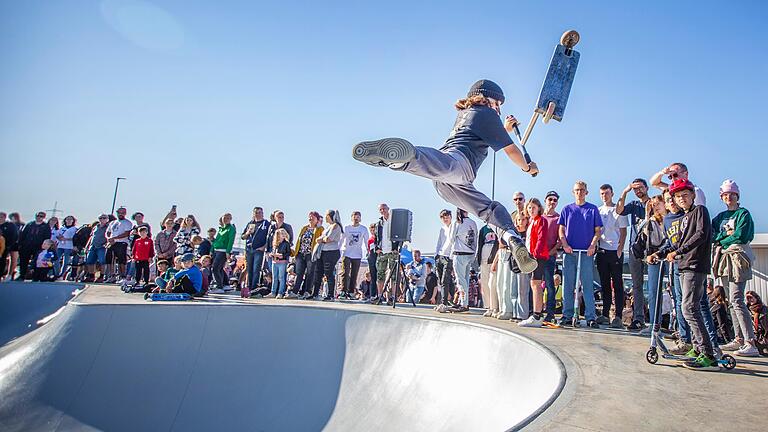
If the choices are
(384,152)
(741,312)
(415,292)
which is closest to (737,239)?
(741,312)

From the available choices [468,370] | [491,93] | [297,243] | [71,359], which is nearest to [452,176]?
[491,93]

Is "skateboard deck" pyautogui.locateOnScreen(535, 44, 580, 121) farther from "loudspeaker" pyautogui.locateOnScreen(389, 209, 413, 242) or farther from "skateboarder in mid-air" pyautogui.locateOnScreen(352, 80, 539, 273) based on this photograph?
"loudspeaker" pyautogui.locateOnScreen(389, 209, 413, 242)

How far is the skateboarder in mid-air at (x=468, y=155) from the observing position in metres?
3.39

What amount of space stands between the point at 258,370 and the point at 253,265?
4.49 m

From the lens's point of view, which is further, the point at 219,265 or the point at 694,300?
the point at 219,265

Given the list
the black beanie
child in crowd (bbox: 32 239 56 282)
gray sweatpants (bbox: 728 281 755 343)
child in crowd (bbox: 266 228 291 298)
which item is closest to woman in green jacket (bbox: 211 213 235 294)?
child in crowd (bbox: 266 228 291 298)

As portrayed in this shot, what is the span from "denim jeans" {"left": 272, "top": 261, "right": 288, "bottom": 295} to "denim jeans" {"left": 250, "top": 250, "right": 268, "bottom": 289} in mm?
394

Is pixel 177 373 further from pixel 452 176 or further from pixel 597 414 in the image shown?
pixel 597 414

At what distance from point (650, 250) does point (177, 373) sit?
584 centimetres

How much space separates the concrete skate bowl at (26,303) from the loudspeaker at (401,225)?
20.3ft

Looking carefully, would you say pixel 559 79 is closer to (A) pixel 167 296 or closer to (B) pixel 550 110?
(B) pixel 550 110

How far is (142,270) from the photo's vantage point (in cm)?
1053

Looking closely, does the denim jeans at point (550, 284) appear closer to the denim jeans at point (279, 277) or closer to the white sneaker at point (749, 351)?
the white sneaker at point (749, 351)

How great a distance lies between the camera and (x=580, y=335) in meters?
4.78
